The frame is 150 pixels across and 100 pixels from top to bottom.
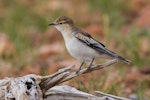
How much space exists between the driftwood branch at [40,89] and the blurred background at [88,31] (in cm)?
96

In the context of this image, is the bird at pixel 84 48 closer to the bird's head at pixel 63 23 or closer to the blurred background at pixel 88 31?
the bird's head at pixel 63 23

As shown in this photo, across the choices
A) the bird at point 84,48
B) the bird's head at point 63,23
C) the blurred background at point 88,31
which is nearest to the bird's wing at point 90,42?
the bird at point 84,48

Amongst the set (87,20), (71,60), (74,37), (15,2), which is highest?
(15,2)

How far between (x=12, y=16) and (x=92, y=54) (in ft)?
24.1

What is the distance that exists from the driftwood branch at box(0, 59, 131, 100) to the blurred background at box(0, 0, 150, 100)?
96 centimetres

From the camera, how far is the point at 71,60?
1109 cm

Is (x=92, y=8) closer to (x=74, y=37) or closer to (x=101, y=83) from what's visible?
(x=101, y=83)

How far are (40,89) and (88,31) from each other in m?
6.75

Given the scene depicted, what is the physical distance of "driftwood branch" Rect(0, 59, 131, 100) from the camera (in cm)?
640

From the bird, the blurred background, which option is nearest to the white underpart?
the bird

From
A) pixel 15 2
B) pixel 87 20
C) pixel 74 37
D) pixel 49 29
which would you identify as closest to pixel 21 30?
pixel 49 29

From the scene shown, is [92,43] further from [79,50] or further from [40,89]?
[40,89]

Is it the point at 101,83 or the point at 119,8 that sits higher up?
the point at 119,8

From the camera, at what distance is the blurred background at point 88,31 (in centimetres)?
891
